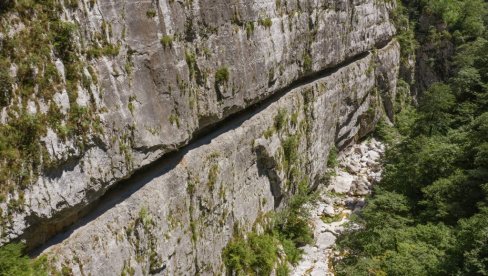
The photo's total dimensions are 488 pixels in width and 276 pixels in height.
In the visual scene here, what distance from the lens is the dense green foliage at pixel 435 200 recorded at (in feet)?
53.3

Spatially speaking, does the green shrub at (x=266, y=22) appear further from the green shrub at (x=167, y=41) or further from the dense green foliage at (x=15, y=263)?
the dense green foliage at (x=15, y=263)

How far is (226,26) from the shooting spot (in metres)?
15.9

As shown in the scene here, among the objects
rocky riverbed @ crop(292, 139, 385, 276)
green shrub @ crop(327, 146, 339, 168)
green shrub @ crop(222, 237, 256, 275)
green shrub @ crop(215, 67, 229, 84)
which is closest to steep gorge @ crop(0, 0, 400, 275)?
green shrub @ crop(215, 67, 229, 84)

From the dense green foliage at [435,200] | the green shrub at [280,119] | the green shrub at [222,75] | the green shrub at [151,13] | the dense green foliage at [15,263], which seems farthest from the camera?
the green shrub at [280,119]

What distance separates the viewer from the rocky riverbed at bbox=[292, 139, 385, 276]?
67.8 ft

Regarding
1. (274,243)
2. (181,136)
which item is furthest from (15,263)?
(274,243)

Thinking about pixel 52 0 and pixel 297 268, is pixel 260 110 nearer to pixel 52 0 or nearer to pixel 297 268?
pixel 297 268

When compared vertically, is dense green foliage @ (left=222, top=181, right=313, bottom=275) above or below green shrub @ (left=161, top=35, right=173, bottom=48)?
below

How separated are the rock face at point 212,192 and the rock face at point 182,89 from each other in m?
0.11

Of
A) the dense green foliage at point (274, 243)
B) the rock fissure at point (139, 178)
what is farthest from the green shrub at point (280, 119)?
the dense green foliage at point (274, 243)

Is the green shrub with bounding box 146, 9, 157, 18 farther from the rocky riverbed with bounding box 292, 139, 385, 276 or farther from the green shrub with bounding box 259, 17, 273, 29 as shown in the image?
the rocky riverbed with bounding box 292, 139, 385, 276

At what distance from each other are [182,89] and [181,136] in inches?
58.2

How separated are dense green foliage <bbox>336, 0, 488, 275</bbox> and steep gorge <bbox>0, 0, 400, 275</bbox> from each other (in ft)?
14.8

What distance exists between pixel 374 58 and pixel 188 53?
22.1 m
